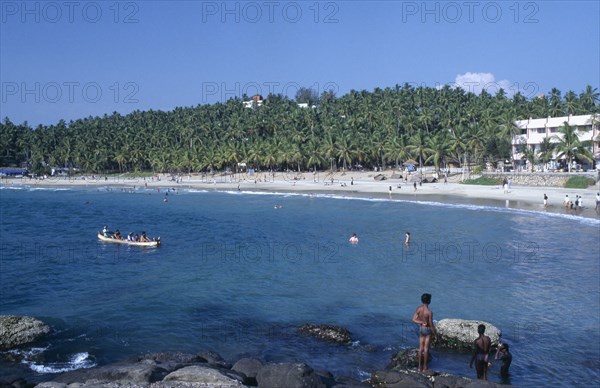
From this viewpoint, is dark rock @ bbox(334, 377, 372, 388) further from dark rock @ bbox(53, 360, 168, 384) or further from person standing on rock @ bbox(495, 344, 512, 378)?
person standing on rock @ bbox(495, 344, 512, 378)

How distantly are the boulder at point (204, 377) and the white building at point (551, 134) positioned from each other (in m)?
65.0

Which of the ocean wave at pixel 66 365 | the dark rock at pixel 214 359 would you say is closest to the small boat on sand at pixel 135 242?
the ocean wave at pixel 66 365

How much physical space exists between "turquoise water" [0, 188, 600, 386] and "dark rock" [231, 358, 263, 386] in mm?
2814

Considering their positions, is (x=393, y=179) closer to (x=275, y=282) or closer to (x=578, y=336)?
(x=275, y=282)

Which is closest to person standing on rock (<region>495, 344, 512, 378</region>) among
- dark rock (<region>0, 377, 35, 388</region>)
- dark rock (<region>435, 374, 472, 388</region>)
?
dark rock (<region>435, 374, 472, 388</region>)

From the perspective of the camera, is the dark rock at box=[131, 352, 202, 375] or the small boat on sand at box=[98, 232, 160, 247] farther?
the small boat on sand at box=[98, 232, 160, 247]

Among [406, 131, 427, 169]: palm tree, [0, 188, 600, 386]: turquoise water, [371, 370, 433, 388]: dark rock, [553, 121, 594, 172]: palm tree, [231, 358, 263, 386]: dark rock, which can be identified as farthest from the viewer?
[406, 131, 427, 169]: palm tree

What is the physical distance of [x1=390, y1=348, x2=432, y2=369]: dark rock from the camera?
50.4ft

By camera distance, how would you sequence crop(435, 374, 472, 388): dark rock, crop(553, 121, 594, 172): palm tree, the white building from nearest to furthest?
crop(435, 374, 472, 388): dark rock → crop(553, 121, 594, 172): palm tree → the white building

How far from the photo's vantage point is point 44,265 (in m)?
33.5

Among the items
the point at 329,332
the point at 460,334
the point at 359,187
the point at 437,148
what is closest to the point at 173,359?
the point at 329,332

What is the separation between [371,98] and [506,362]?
10795 centimetres

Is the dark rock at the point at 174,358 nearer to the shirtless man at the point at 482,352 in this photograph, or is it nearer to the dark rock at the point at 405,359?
the dark rock at the point at 405,359

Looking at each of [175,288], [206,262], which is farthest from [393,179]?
[175,288]
